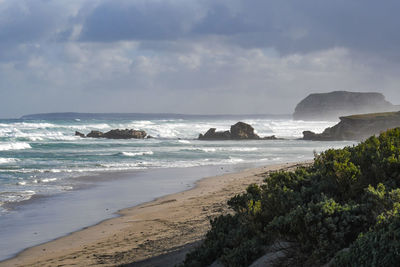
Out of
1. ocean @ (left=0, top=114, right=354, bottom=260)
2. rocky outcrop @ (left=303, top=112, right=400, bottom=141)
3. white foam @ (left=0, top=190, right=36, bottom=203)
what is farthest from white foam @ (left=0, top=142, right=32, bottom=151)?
rocky outcrop @ (left=303, top=112, right=400, bottom=141)

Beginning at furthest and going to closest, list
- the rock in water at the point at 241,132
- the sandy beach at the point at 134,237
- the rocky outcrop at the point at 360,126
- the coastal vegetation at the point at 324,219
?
the rock in water at the point at 241,132
the rocky outcrop at the point at 360,126
the sandy beach at the point at 134,237
the coastal vegetation at the point at 324,219

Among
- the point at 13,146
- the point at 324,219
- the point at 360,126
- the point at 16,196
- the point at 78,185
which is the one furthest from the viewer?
the point at 360,126

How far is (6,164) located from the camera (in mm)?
26297

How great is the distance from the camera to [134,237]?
952 centimetres

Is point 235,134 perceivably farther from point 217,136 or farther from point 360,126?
point 360,126

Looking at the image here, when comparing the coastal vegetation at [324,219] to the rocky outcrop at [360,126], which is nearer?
the coastal vegetation at [324,219]

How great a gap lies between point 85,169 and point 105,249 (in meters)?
15.9

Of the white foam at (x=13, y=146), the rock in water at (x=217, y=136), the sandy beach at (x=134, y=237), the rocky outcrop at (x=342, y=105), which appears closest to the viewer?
the sandy beach at (x=134, y=237)

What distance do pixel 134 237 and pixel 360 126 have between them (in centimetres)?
4848

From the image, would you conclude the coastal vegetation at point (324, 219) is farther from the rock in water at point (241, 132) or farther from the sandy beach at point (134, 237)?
the rock in water at point (241, 132)

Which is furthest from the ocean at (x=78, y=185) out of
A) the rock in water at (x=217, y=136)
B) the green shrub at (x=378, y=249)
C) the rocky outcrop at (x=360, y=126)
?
the rocky outcrop at (x=360, y=126)

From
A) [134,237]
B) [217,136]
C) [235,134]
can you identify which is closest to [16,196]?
[134,237]

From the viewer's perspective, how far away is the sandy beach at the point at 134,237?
318 inches

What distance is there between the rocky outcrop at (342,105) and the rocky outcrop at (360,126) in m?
107
